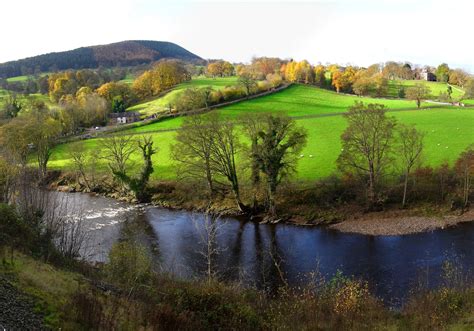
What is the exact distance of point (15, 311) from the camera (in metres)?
12.8

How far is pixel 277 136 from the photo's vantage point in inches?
1748

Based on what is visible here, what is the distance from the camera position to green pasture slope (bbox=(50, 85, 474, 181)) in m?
54.2

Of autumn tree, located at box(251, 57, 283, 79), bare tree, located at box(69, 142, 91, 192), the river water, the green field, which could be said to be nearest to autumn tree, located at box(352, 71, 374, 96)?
the green field

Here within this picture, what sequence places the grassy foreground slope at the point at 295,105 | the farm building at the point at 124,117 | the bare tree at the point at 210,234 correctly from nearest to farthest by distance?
1. the bare tree at the point at 210,234
2. the grassy foreground slope at the point at 295,105
3. the farm building at the point at 124,117

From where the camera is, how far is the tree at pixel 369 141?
42.9 m

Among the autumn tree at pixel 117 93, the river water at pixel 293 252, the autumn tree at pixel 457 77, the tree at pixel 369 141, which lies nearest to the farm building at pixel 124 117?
the autumn tree at pixel 117 93

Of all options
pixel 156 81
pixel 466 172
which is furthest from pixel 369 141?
pixel 156 81

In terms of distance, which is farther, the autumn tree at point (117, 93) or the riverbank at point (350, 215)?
the autumn tree at point (117, 93)

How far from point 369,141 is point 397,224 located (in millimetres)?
8939

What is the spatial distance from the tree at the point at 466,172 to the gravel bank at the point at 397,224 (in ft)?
6.82

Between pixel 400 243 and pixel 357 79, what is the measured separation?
10010cm

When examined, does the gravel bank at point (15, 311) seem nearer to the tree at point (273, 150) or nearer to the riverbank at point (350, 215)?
the riverbank at point (350, 215)

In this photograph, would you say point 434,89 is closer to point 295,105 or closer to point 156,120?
point 295,105

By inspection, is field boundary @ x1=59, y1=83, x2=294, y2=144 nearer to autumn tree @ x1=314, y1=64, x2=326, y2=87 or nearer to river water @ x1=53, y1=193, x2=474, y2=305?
river water @ x1=53, y1=193, x2=474, y2=305
